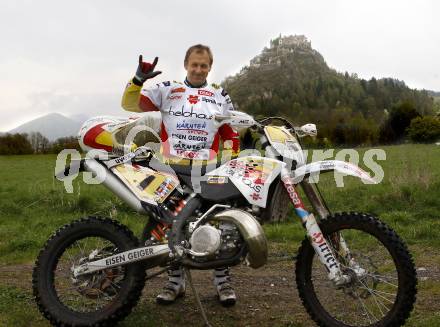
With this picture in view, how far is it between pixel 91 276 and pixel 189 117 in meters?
1.73

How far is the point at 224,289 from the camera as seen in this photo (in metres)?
4.70

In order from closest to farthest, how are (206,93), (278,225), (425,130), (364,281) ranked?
(364,281) < (206,93) < (278,225) < (425,130)

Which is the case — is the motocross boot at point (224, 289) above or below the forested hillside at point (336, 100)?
below

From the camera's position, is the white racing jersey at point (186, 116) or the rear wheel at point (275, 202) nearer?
the rear wheel at point (275, 202)

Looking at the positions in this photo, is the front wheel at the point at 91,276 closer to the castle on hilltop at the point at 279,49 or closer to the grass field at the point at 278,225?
the grass field at the point at 278,225

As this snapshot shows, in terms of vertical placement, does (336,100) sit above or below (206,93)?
above

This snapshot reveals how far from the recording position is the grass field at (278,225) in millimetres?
4538

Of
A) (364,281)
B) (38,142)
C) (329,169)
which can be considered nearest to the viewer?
(364,281)

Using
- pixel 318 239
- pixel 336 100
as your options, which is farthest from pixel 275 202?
pixel 336 100

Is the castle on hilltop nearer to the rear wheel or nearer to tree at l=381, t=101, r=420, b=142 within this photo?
tree at l=381, t=101, r=420, b=142

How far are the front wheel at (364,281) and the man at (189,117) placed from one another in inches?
42.3

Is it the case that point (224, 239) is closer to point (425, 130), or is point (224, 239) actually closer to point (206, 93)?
point (206, 93)

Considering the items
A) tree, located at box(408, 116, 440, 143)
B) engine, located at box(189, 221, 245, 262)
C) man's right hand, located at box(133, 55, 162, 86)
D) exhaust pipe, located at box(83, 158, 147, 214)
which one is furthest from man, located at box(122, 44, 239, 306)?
tree, located at box(408, 116, 440, 143)

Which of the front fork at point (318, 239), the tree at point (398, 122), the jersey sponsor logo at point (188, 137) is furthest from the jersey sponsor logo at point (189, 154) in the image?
the tree at point (398, 122)
